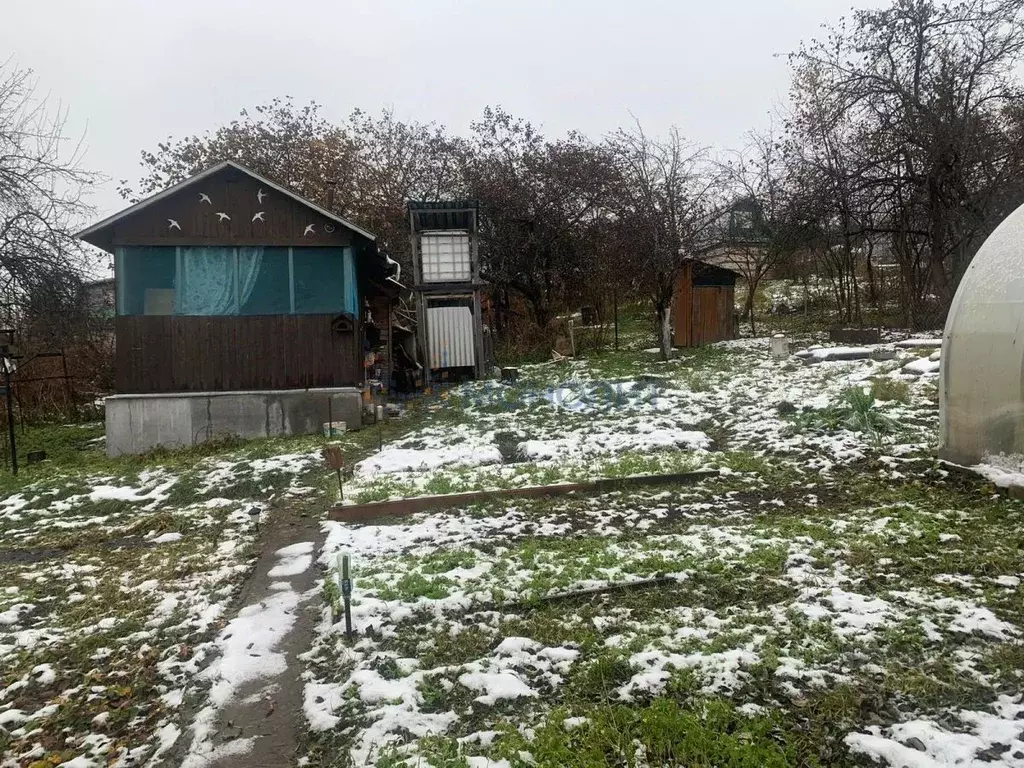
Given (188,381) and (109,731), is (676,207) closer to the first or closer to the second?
(188,381)

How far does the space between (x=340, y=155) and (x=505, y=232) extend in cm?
812

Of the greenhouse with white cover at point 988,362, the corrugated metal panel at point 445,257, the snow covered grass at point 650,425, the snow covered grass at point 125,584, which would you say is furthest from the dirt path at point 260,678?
the corrugated metal panel at point 445,257

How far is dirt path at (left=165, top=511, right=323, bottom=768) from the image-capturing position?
122 inches

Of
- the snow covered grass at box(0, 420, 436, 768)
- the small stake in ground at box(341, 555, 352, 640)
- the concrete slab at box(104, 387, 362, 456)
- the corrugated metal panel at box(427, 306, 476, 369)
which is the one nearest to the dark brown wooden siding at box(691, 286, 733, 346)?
the corrugated metal panel at box(427, 306, 476, 369)

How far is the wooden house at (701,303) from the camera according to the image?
1980 cm

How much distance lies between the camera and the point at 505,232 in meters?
22.8

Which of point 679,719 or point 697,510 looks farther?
point 697,510

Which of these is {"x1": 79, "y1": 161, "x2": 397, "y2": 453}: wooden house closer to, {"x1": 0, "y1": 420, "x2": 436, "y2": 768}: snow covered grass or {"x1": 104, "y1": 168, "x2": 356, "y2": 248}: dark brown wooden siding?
{"x1": 104, "y1": 168, "x2": 356, "y2": 248}: dark brown wooden siding

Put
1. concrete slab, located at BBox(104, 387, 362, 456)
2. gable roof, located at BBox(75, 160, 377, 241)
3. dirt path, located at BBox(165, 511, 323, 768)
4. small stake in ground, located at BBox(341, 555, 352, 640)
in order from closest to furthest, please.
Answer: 1. dirt path, located at BBox(165, 511, 323, 768)
2. small stake in ground, located at BBox(341, 555, 352, 640)
3. gable roof, located at BBox(75, 160, 377, 241)
4. concrete slab, located at BBox(104, 387, 362, 456)

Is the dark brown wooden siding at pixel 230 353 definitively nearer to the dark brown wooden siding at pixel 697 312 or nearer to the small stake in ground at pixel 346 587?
the small stake in ground at pixel 346 587

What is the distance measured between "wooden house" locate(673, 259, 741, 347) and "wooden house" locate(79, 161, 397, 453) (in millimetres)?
11572

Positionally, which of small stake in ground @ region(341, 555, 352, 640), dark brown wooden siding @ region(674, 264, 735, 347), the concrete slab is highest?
dark brown wooden siding @ region(674, 264, 735, 347)

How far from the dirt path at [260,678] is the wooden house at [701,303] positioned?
54.4 ft

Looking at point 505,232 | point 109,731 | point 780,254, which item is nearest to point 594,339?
point 505,232
